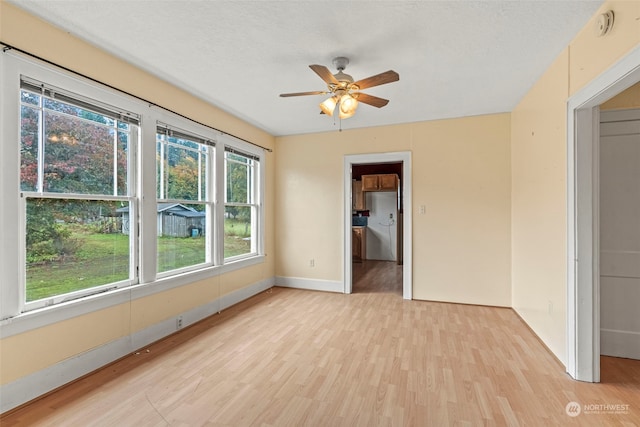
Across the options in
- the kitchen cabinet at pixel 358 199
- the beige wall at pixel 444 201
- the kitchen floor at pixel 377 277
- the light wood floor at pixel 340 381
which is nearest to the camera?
the light wood floor at pixel 340 381

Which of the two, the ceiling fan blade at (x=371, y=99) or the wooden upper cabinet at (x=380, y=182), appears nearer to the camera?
the ceiling fan blade at (x=371, y=99)

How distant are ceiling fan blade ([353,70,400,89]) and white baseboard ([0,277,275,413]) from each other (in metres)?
2.91

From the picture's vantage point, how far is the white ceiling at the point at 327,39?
1.84 meters

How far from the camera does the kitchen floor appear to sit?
474 cm

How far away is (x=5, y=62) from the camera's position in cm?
177

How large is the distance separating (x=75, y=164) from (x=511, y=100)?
4.38 meters

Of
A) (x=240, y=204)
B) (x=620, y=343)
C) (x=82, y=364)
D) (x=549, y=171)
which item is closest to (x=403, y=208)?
(x=549, y=171)

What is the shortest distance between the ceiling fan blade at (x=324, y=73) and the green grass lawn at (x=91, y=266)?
7.26 feet

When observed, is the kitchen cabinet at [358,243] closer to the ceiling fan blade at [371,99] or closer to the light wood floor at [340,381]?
the light wood floor at [340,381]

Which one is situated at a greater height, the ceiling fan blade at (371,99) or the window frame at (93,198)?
the ceiling fan blade at (371,99)

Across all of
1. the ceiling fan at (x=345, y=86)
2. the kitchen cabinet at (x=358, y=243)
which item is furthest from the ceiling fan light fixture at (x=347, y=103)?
the kitchen cabinet at (x=358, y=243)

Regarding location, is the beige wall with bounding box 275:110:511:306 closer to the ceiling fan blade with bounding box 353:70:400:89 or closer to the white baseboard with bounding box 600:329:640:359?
the white baseboard with bounding box 600:329:640:359

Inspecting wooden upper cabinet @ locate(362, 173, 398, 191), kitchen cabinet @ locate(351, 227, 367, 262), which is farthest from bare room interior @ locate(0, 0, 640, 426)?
kitchen cabinet @ locate(351, 227, 367, 262)

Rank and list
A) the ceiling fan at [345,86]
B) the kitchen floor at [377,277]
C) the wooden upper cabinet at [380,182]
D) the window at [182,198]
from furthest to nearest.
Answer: the wooden upper cabinet at [380,182], the kitchen floor at [377,277], the window at [182,198], the ceiling fan at [345,86]
